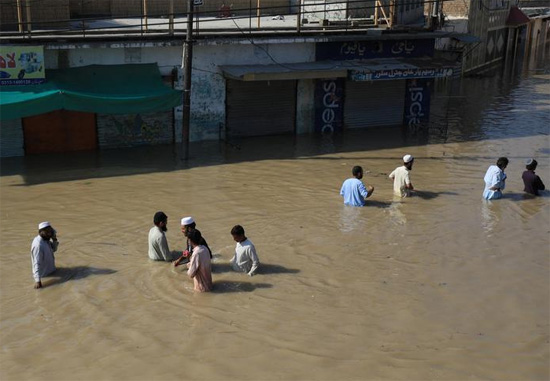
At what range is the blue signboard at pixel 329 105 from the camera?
20.9 metres

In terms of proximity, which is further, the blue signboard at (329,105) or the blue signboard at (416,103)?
the blue signboard at (416,103)

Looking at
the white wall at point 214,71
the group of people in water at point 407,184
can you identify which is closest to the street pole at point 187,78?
the white wall at point 214,71

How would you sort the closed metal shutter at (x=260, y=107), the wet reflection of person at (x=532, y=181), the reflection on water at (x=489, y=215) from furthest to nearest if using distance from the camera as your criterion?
the closed metal shutter at (x=260, y=107) → the wet reflection of person at (x=532, y=181) → the reflection on water at (x=489, y=215)

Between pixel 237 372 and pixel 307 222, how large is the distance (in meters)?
5.62

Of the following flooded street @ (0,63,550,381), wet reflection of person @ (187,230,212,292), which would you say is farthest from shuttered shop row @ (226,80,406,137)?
wet reflection of person @ (187,230,212,292)

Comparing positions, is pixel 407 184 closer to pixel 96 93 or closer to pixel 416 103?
pixel 96 93

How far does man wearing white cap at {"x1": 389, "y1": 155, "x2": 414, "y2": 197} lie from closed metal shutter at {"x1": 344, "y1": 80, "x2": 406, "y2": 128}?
24.1 ft

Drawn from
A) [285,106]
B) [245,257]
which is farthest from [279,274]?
[285,106]

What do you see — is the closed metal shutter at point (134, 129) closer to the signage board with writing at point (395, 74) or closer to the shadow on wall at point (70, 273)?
the signage board with writing at point (395, 74)

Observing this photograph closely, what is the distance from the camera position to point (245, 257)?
Answer: 33.5 ft

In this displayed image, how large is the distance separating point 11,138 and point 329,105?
9.50 metres

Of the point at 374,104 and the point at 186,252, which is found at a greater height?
the point at 374,104

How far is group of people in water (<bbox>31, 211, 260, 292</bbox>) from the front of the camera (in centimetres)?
951

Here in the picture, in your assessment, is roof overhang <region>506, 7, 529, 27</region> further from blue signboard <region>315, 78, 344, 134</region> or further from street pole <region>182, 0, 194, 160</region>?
street pole <region>182, 0, 194, 160</region>
